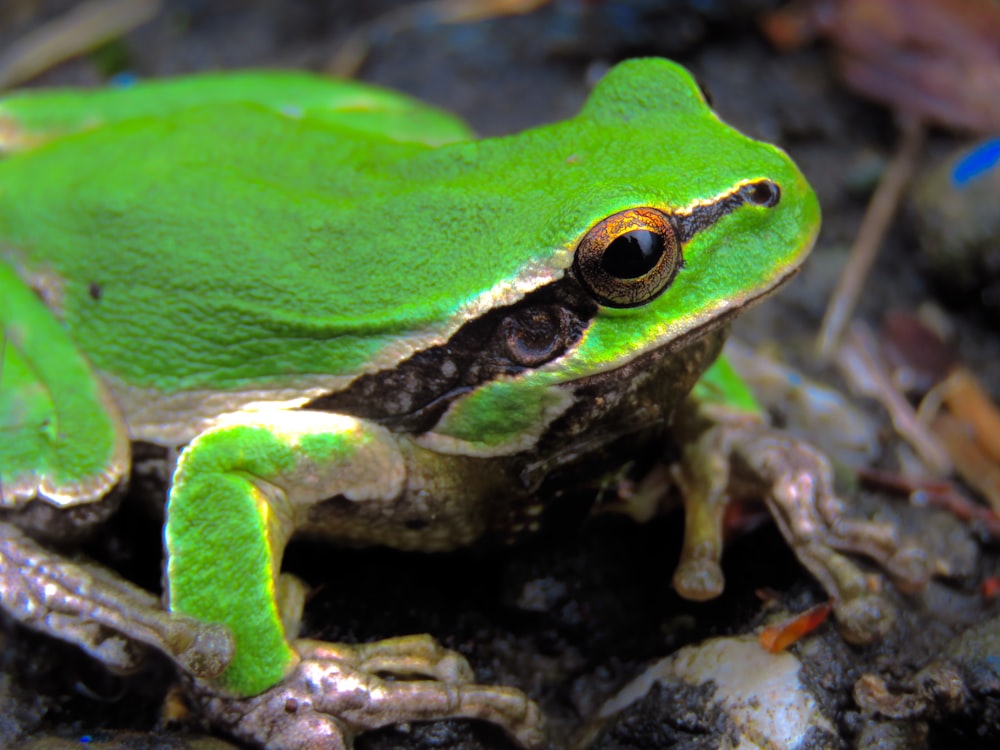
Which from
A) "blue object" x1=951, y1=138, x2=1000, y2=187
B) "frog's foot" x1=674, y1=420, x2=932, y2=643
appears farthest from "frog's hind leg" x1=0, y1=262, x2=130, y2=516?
"blue object" x1=951, y1=138, x2=1000, y2=187

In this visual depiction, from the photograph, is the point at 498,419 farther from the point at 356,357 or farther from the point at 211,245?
the point at 211,245

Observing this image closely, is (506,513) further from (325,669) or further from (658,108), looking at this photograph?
(658,108)

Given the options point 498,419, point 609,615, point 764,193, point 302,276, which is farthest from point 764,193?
point 609,615

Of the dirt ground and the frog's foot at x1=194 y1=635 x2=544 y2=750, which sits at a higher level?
the frog's foot at x1=194 y1=635 x2=544 y2=750

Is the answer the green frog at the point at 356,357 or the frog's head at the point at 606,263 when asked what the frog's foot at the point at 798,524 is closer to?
the green frog at the point at 356,357

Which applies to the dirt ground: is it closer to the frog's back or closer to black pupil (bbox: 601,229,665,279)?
the frog's back
